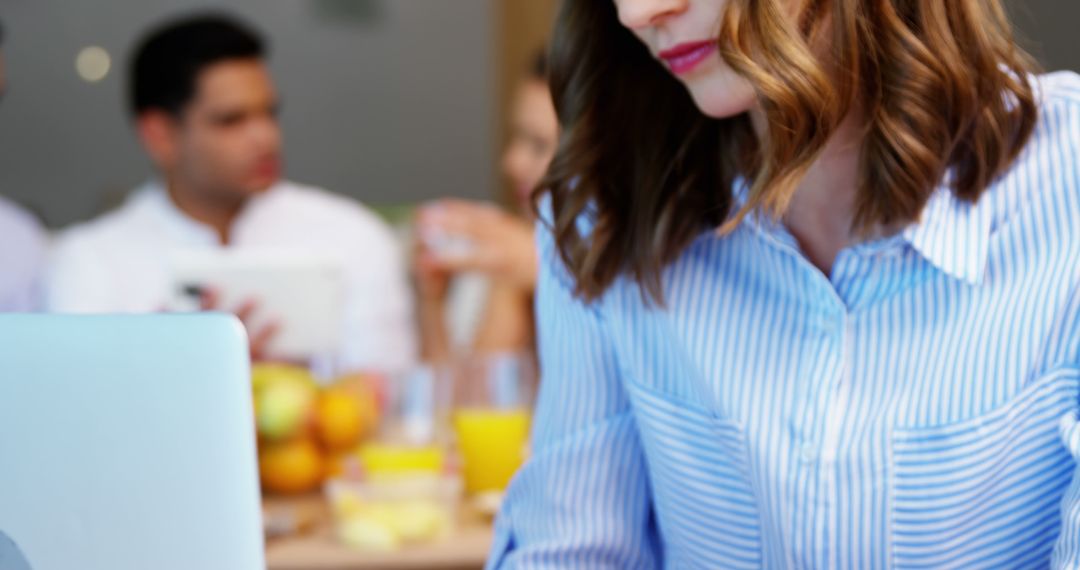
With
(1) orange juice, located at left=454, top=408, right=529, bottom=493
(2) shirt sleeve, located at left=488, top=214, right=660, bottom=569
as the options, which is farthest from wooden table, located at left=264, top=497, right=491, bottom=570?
(2) shirt sleeve, located at left=488, top=214, right=660, bottom=569

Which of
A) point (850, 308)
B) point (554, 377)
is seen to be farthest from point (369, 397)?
point (850, 308)

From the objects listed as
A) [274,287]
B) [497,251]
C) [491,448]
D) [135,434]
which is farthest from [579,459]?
[497,251]

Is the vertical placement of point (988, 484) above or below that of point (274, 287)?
above

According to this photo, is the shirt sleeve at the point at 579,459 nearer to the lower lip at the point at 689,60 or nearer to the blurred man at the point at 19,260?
the lower lip at the point at 689,60

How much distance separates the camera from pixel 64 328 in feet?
2.22

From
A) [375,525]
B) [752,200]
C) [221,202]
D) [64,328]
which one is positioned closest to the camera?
[64,328]

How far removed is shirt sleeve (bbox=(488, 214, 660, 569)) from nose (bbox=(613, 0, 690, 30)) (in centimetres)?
25

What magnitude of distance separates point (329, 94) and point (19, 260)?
164 cm

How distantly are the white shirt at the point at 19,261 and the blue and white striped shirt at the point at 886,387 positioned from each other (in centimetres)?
270

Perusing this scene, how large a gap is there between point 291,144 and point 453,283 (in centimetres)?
163

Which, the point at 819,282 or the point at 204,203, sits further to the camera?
the point at 204,203

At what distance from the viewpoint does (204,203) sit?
349 cm

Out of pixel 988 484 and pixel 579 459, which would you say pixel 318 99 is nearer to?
pixel 579 459

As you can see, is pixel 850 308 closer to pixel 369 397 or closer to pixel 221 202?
pixel 369 397
